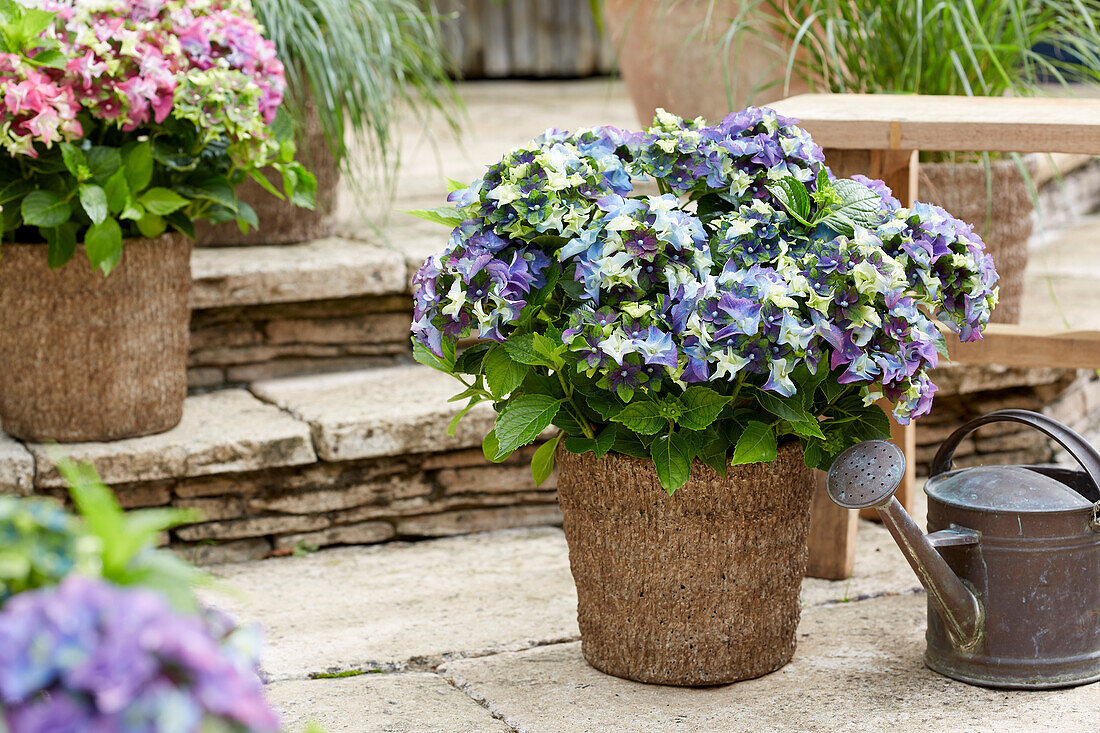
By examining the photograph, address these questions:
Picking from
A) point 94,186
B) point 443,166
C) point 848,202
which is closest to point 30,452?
point 94,186

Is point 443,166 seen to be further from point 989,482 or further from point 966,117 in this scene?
point 989,482

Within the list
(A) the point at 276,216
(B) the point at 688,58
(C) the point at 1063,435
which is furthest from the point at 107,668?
(B) the point at 688,58

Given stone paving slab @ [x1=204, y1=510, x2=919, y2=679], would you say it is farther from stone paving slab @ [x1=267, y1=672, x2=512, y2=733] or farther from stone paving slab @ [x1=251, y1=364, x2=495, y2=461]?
stone paving slab @ [x1=251, y1=364, x2=495, y2=461]

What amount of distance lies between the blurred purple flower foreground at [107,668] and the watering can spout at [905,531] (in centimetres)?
92

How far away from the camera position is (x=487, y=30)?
18.8ft

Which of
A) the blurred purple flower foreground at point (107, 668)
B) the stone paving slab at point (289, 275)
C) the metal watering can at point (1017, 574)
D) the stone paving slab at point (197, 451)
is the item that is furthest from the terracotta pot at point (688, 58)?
the blurred purple flower foreground at point (107, 668)

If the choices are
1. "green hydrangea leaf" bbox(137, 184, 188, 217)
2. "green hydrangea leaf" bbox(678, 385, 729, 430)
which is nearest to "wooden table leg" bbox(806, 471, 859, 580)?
"green hydrangea leaf" bbox(678, 385, 729, 430)

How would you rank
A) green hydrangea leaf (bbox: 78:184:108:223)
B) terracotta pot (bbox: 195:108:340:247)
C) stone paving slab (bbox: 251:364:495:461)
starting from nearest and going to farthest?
green hydrangea leaf (bbox: 78:184:108:223), stone paving slab (bbox: 251:364:495:461), terracotta pot (bbox: 195:108:340:247)

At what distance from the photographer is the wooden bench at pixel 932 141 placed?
1599 millimetres

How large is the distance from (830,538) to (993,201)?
0.81 metres

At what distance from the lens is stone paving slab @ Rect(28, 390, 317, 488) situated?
6.27 ft

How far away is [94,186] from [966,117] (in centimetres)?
124

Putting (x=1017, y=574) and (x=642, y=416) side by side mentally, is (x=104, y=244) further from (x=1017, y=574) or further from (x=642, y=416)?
(x=1017, y=574)

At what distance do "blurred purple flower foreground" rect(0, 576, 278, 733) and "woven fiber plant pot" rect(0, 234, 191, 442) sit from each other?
1448mm
